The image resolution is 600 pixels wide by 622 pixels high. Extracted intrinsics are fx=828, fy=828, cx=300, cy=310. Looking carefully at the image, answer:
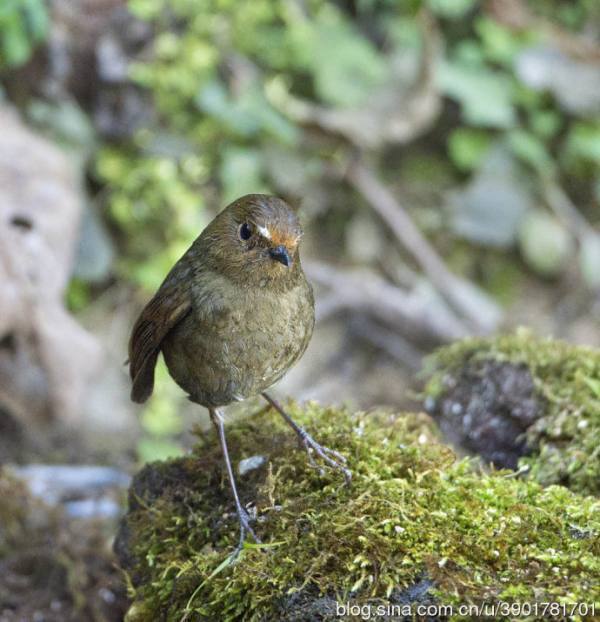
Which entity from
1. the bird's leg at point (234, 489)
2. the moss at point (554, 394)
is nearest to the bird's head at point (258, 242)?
the bird's leg at point (234, 489)

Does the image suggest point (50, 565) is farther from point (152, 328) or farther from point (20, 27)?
point (20, 27)

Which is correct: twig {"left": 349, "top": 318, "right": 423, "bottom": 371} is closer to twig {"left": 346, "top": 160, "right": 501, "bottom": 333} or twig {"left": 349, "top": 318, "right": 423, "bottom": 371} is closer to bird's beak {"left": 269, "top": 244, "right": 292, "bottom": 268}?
twig {"left": 346, "top": 160, "right": 501, "bottom": 333}

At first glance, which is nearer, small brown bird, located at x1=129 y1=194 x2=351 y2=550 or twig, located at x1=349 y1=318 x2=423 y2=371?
small brown bird, located at x1=129 y1=194 x2=351 y2=550

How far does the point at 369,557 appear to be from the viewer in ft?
7.19

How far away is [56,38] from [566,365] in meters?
4.71

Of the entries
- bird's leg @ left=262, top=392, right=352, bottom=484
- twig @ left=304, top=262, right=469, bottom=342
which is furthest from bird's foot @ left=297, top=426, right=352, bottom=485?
twig @ left=304, top=262, right=469, bottom=342

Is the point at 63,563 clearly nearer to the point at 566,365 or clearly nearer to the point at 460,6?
the point at 566,365

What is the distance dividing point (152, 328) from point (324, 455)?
860 mm

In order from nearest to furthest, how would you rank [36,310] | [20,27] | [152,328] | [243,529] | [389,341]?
[243,529] < [152,328] < [36,310] < [20,27] < [389,341]

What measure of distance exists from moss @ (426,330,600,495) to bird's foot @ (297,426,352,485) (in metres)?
0.78

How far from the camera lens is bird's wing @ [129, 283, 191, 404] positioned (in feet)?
9.75

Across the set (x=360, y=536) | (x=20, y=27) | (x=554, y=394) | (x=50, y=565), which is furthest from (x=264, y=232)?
(x=20, y=27)

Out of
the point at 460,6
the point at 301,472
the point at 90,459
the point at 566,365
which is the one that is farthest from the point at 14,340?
the point at 460,6

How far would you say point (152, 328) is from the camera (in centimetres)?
308
